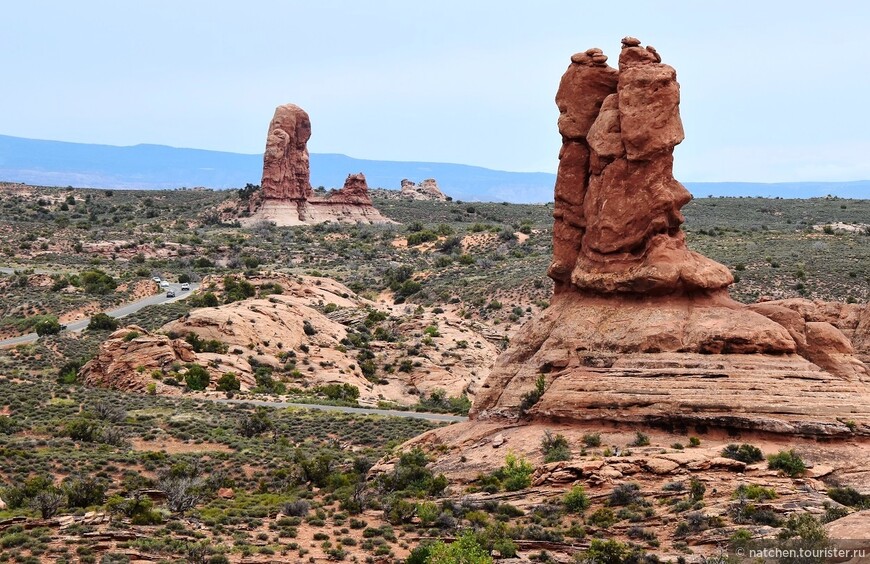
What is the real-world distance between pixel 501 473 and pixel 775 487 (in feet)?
25.3

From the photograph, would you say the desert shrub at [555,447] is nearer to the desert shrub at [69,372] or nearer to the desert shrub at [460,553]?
the desert shrub at [460,553]

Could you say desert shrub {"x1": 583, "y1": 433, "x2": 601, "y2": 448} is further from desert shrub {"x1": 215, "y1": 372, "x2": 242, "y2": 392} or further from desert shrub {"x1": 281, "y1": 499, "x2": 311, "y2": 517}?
desert shrub {"x1": 215, "y1": 372, "x2": 242, "y2": 392}

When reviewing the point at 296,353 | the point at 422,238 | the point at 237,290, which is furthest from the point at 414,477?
the point at 422,238

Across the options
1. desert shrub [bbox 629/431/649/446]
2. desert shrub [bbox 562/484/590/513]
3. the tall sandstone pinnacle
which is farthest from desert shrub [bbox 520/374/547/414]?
desert shrub [bbox 562/484/590/513]

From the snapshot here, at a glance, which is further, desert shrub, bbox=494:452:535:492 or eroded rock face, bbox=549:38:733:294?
eroded rock face, bbox=549:38:733:294

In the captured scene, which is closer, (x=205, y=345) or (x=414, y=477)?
(x=414, y=477)

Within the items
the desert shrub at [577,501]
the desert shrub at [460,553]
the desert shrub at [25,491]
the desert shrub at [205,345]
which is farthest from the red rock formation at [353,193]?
the desert shrub at [460,553]

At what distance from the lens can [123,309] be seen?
9312cm

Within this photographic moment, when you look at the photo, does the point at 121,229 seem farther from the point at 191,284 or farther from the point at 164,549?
the point at 164,549

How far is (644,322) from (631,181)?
14.2 ft

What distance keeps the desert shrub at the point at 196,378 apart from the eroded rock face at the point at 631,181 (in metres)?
31.5

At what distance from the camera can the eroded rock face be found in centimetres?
3550

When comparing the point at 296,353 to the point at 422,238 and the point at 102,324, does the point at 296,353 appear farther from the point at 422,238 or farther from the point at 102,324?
the point at 422,238

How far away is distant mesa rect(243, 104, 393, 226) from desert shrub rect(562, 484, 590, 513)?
11351cm
